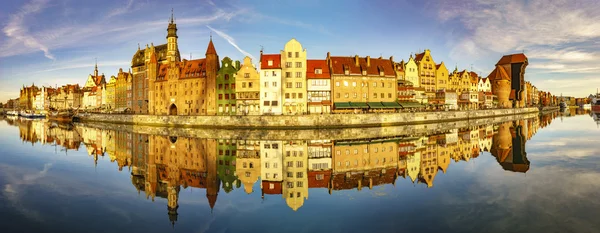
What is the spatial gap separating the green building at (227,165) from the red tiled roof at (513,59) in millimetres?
112798

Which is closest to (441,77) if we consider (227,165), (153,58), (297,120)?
(297,120)

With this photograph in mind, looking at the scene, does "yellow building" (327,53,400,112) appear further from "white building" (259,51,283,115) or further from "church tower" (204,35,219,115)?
"church tower" (204,35,219,115)

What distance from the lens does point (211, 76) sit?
70.7 metres

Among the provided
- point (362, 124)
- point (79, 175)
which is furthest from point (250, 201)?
point (362, 124)

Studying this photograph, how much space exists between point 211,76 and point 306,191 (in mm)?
56415

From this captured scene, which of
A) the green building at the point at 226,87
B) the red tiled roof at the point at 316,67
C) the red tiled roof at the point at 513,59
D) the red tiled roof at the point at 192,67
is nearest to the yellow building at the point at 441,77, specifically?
the red tiled roof at the point at 316,67

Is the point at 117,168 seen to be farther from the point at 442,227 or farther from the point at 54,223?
the point at 442,227

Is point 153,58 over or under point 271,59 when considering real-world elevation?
over

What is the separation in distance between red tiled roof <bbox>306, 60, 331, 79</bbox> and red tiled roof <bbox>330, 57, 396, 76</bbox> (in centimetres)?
132

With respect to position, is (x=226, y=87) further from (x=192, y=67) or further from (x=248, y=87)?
(x=192, y=67)

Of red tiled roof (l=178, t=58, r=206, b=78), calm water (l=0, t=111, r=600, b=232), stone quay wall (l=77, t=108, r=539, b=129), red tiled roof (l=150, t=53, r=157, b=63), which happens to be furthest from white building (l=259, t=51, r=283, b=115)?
red tiled roof (l=150, t=53, r=157, b=63)

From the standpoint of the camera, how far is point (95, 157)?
33188mm

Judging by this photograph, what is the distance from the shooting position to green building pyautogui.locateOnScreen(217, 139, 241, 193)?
20.8 m

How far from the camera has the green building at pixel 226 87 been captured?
69.4 m
